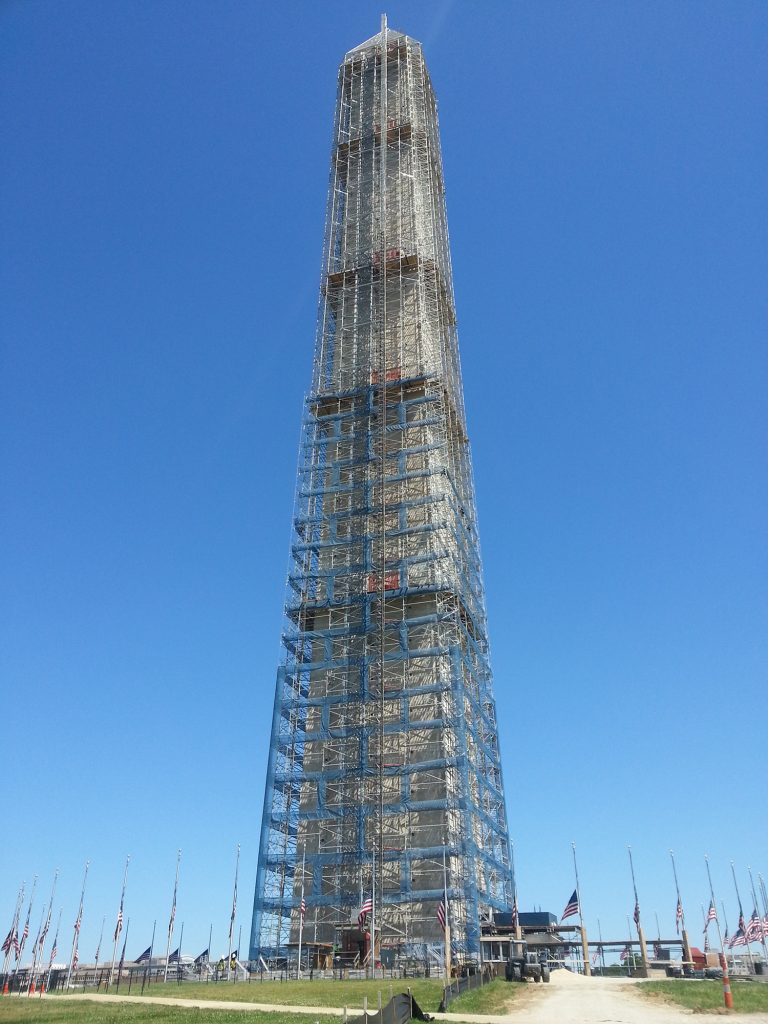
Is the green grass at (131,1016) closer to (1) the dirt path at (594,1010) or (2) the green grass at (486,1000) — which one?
(1) the dirt path at (594,1010)

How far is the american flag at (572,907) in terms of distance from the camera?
4938 centimetres

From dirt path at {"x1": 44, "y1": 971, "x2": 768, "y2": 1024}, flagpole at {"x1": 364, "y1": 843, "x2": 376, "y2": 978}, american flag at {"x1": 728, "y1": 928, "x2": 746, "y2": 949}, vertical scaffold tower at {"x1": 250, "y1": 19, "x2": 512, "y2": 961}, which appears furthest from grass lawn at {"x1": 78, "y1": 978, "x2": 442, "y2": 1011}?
american flag at {"x1": 728, "y1": 928, "x2": 746, "y2": 949}

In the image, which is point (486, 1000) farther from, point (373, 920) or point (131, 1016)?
point (373, 920)

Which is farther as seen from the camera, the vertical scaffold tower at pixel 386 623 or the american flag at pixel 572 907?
the vertical scaffold tower at pixel 386 623

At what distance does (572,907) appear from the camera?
4953cm

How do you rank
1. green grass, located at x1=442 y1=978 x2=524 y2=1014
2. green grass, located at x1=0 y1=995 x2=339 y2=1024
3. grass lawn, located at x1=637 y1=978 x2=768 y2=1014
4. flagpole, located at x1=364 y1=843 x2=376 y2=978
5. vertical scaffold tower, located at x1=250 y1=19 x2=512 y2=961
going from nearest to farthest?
green grass, located at x1=0 y1=995 x2=339 y2=1024 < green grass, located at x1=442 y1=978 x2=524 y2=1014 < grass lawn, located at x1=637 y1=978 x2=768 y2=1014 < flagpole, located at x1=364 y1=843 x2=376 y2=978 < vertical scaffold tower, located at x1=250 y1=19 x2=512 y2=961

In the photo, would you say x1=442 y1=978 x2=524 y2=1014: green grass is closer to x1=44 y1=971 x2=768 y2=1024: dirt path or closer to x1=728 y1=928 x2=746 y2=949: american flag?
x1=44 y1=971 x2=768 y2=1024: dirt path

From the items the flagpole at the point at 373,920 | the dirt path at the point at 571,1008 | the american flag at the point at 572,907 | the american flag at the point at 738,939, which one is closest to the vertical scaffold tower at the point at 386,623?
the flagpole at the point at 373,920

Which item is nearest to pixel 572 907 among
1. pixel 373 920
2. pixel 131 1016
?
pixel 373 920

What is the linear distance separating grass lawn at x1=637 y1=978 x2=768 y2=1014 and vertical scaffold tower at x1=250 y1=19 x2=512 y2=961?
20.0 metres

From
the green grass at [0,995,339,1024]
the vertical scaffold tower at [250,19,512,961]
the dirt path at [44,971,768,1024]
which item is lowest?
the green grass at [0,995,339,1024]

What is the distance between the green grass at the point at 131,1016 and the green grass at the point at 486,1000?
602cm

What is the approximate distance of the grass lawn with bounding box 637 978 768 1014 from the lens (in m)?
27.5

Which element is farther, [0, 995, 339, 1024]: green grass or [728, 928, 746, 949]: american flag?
[728, 928, 746, 949]: american flag
